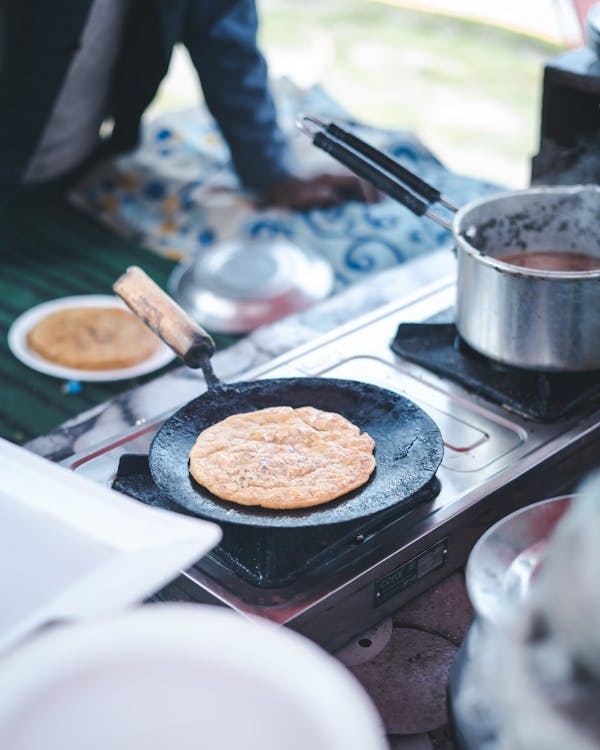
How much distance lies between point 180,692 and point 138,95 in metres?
2.83

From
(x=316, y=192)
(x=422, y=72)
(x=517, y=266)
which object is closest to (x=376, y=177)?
(x=517, y=266)

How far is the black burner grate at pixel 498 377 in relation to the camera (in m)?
1.50

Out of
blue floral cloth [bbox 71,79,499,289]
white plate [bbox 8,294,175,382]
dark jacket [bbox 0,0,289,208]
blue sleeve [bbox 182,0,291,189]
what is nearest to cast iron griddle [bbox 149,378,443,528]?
white plate [bbox 8,294,175,382]

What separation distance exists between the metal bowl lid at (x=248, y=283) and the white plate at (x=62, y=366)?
204 mm

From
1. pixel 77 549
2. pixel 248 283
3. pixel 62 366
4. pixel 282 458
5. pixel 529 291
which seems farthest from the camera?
pixel 248 283

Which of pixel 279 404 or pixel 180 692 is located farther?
pixel 279 404

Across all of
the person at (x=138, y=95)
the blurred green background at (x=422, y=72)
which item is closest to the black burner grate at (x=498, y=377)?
the person at (x=138, y=95)

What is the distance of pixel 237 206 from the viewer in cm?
310

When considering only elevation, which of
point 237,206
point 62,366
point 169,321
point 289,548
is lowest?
point 62,366

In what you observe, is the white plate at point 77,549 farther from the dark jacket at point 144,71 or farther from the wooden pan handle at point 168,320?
the dark jacket at point 144,71

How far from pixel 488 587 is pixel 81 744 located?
1.34 feet

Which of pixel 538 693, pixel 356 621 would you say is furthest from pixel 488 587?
pixel 356 621

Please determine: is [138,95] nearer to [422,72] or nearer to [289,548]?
[289,548]

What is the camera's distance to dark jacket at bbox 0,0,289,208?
265 cm
